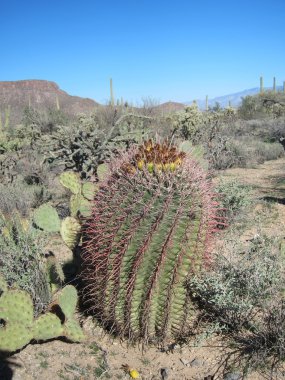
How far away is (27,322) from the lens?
3123mm

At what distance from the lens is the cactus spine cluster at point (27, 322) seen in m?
3.02

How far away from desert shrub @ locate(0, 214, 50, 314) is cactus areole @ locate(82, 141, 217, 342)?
0.71 meters

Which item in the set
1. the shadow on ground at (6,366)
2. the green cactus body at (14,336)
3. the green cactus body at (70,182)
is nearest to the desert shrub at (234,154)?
the green cactus body at (70,182)

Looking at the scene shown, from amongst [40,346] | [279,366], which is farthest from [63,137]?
[279,366]

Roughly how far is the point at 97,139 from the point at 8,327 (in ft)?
17.7

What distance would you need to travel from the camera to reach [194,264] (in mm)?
3035

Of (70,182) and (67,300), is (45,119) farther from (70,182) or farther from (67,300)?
(67,300)

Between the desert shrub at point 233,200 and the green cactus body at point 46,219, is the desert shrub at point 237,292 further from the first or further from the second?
the desert shrub at point 233,200

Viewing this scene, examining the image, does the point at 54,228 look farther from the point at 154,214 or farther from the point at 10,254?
the point at 154,214

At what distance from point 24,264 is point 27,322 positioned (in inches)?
30.9

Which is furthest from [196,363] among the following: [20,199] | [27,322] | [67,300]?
[20,199]

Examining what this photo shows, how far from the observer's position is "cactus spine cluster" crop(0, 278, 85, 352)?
3.02m

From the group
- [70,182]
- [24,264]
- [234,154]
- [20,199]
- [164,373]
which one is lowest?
[164,373]

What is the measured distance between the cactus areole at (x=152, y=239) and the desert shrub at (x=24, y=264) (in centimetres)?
71
